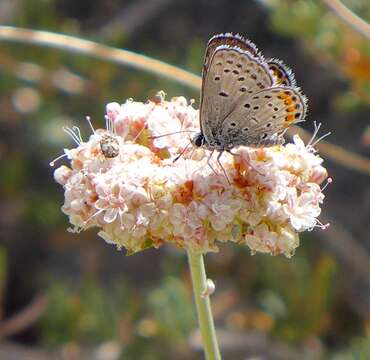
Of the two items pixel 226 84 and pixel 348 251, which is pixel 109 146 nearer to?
pixel 226 84

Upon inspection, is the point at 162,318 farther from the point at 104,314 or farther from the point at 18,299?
the point at 18,299

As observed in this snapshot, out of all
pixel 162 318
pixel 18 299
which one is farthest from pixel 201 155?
pixel 18 299

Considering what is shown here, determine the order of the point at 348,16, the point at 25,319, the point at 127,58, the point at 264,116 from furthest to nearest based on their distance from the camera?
the point at 25,319, the point at 127,58, the point at 348,16, the point at 264,116

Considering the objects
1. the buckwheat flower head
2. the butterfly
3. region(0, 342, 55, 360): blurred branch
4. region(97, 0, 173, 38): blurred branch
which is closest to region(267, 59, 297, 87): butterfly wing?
the butterfly

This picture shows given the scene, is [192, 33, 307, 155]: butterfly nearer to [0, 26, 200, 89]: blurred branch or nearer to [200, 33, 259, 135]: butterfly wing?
[200, 33, 259, 135]: butterfly wing

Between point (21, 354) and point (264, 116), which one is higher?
point (264, 116)

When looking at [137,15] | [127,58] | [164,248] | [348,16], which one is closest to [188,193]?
[348,16]
